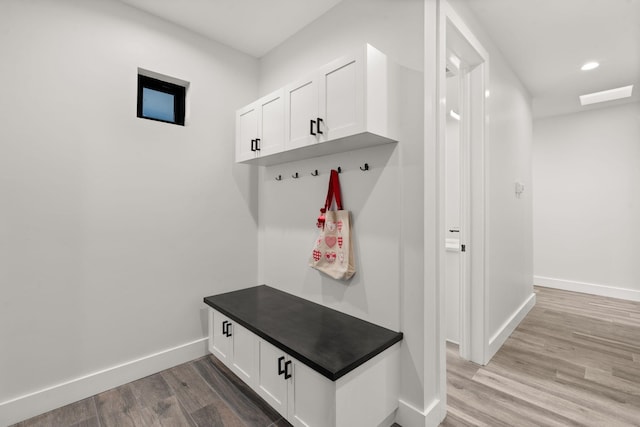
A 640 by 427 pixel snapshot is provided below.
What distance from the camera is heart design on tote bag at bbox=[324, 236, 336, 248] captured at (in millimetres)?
2004

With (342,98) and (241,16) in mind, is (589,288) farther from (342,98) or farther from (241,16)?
(241,16)

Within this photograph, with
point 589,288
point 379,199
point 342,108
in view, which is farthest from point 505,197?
point 589,288

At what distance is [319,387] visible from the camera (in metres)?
1.40

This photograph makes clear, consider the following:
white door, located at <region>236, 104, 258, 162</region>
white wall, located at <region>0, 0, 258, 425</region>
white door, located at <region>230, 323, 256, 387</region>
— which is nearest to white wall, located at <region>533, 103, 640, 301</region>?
white door, located at <region>236, 104, 258, 162</region>

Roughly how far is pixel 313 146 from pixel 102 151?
4.79ft

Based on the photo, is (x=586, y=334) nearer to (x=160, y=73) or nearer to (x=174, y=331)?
(x=174, y=331)

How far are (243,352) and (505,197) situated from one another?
261 cm

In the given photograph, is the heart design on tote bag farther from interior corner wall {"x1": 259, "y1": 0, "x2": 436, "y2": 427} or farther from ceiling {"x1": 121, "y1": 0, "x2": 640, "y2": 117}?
ceiling {"x1": 121, "y1": 0, "x2": 640, "y2": 117}

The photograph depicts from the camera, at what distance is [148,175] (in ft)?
7.21

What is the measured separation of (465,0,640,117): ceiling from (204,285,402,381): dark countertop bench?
232cm

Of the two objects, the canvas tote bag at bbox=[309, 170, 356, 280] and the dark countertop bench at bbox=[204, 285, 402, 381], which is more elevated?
the canvas tote bag at bbox=[309, 170, 356, 280]

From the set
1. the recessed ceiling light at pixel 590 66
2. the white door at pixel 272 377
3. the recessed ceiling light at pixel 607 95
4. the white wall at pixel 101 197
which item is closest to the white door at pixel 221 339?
the white wall at pixel 101 197

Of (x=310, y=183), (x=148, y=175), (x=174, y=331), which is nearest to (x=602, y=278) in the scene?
(x=310, y=183)

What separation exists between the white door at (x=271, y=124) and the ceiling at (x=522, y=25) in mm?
679
